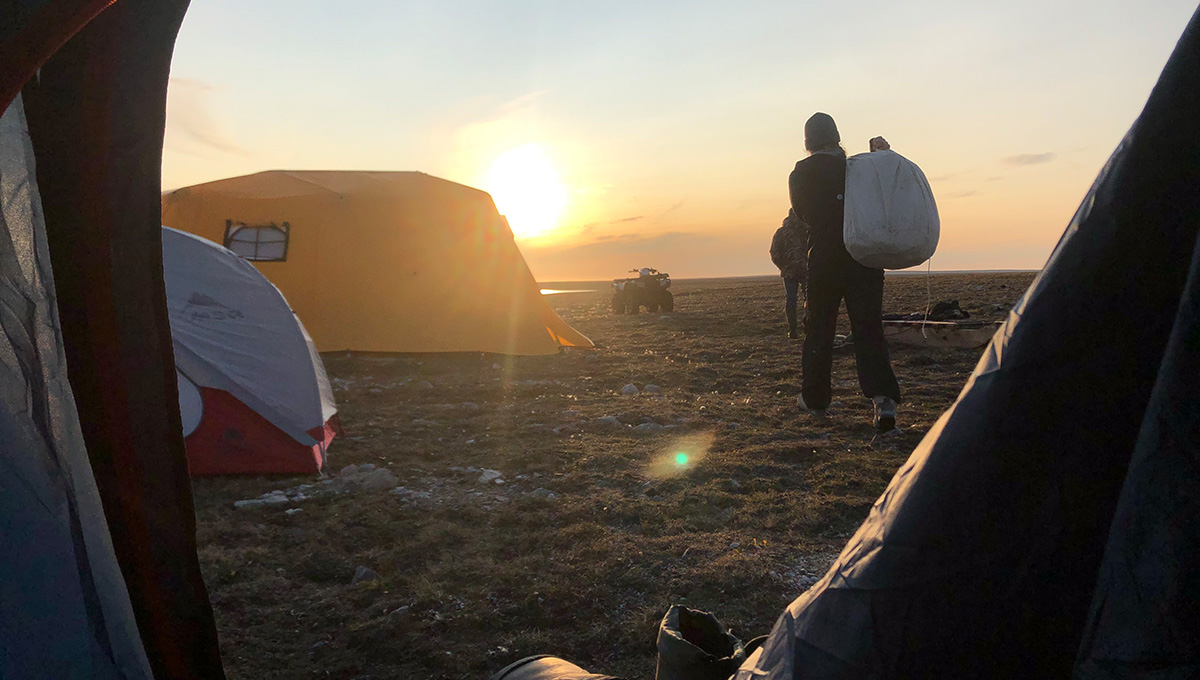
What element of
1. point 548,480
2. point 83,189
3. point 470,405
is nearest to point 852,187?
point 548,480

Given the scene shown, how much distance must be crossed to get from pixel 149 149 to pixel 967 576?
3.61ft

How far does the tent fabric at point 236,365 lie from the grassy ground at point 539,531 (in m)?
0.18

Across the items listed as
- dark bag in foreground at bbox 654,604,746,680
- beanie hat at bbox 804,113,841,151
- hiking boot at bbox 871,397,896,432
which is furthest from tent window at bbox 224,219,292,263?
dark bag in foreground at bbox 654,604,746,680

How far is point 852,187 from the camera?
357 cm

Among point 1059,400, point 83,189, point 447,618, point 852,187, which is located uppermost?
point 852,187

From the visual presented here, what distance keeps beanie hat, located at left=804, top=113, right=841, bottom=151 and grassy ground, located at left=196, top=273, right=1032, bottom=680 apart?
2.00 m

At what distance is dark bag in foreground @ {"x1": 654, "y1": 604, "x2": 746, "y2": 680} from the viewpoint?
52.8 inches

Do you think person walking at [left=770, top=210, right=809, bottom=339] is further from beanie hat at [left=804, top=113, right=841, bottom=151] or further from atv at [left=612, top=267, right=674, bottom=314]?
atv at [left=612, top=267, right=674, bottom=314]

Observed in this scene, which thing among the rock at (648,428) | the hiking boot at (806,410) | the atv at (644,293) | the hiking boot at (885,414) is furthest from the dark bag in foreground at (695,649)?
the atv at (644,293)

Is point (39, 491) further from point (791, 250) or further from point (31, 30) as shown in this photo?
point (791, 250)

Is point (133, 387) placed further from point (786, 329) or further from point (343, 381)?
point (786, 329)

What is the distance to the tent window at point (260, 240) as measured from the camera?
8.61 metres

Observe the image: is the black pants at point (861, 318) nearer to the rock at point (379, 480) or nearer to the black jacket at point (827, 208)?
the black jacket at point (827, 208)

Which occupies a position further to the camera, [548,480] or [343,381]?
[343,381]
